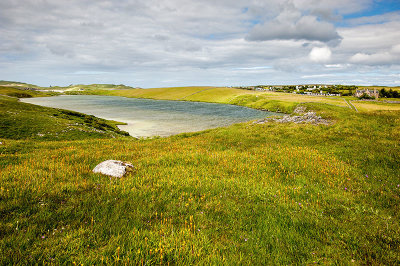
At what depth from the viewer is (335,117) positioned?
87.6ft

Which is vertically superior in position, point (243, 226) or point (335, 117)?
point (335, 117)

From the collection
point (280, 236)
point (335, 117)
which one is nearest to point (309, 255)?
point (280, 236)

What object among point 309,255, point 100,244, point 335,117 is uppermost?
point 335,117

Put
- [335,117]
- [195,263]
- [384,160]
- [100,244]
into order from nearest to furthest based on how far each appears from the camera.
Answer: [195,263]
[100,244]
[384,160]
[335,117]

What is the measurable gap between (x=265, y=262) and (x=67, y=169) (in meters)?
9.26

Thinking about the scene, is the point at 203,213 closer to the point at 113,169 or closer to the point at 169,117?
the point at 113,169

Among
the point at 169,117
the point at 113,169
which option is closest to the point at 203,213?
the point at 113,169

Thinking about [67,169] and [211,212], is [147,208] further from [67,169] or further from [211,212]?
[67,169]

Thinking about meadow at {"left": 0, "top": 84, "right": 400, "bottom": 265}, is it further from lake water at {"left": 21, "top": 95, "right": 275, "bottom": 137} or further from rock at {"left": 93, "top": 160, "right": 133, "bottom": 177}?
lake water at {"left": 21, "top": 95, "right": 275, "bottom": 137}

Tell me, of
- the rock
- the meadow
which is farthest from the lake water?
the meadow

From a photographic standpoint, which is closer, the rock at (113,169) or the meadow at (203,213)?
the meadow at (203,213)

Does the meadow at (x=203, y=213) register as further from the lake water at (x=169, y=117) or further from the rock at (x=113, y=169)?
the lake water at (x=169, y=117)

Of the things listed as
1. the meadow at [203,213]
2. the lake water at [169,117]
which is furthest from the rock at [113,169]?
the lake water at [169,117]

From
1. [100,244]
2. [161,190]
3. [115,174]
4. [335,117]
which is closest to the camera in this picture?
[100,244]
